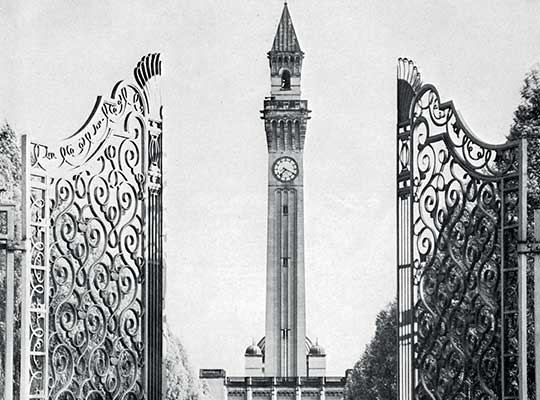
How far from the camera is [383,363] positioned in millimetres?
21484

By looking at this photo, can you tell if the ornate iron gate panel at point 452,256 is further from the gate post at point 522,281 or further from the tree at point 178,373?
the tree at point 178,373

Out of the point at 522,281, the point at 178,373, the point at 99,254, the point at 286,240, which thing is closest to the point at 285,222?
the point at 286,240

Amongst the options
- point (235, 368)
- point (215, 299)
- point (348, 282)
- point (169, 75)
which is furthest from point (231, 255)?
point (235, 368)

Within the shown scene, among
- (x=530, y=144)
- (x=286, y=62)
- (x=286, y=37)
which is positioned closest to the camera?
(x=530, y=144)

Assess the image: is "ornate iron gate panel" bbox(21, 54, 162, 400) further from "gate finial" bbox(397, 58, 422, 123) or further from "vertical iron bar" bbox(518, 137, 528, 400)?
"vertical iron bar" bbox(518, 137, 528, 400)

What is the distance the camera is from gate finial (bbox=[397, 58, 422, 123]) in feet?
29.2

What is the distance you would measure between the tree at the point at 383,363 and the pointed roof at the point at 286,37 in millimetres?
20252

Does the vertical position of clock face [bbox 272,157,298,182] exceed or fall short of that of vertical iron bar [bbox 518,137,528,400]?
it exceeds it

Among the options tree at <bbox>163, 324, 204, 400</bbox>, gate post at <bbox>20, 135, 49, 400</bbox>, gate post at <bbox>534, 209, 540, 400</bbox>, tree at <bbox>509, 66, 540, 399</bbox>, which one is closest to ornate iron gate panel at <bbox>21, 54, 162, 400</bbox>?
gate post at <bbox>20, 135, 49, 400</bbox>

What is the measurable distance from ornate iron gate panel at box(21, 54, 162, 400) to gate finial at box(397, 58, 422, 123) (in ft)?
6.36

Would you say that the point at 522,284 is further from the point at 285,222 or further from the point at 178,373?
the point at 285,222

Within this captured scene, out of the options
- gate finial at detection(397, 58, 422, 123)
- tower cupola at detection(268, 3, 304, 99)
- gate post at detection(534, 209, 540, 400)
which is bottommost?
gate post at detection(534, 209, 540, 400)

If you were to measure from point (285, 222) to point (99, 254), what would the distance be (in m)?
34.5

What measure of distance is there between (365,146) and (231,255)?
18.3 feet
